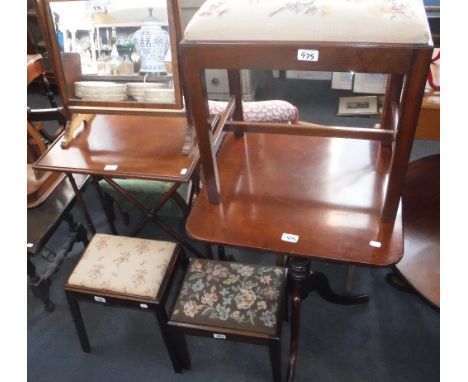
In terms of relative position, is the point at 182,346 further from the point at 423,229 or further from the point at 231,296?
the point at 423,229

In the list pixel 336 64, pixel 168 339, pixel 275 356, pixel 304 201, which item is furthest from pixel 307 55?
pixel 168 339

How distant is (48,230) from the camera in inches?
65.4

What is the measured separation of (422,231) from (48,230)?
57.6 inches

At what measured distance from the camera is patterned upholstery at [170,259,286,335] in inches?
50.8

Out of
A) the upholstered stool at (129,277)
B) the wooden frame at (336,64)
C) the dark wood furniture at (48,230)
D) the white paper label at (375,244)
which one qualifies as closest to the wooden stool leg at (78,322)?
the upholstered stool at (129,277)

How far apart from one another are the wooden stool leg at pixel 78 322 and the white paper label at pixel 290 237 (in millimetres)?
901

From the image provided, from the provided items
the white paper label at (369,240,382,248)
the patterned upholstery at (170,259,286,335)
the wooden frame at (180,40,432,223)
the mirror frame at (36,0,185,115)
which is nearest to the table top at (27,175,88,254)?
the mirror frame at (36,0,185,115)

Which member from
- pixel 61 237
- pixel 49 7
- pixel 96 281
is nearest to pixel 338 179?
pixel 96 281

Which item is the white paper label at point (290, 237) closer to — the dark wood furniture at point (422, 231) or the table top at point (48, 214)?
the dark wood furniture at point (422, 231)

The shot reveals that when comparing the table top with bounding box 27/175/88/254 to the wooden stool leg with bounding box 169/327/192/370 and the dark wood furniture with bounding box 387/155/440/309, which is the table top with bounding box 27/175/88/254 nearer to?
the wooden stool leg with bounding box 169/327/192/370

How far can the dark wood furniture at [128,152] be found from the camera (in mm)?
1314

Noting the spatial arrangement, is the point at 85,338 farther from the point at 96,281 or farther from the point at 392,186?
the point at 392,186

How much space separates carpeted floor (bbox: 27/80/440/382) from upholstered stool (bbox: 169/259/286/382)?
0.25 metres

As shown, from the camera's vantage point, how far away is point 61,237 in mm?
2172
